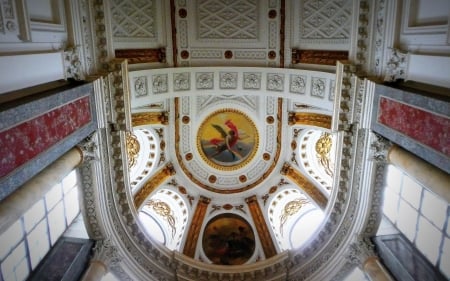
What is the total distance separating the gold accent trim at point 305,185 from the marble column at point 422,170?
491cm

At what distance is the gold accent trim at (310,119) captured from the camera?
12.0 metres

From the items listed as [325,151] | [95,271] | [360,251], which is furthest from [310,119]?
[95,271]

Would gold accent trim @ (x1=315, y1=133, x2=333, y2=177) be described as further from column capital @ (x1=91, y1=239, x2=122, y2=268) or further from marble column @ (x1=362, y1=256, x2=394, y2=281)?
column capital @ (x1=91, y1=239, x2=122, y2=268)

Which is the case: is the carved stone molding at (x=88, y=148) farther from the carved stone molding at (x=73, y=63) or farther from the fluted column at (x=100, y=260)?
the fluted column at (x=100, y=260)

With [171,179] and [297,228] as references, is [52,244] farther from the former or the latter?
[297,228]

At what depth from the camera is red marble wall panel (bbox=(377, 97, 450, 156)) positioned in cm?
636

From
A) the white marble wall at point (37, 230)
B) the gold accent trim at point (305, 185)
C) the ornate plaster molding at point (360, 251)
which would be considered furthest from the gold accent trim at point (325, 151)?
the white marble wall at point (37, 230)

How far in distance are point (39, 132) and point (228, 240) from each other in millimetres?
9056

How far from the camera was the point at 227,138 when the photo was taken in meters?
14.6

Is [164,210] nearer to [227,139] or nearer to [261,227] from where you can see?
[227,139]

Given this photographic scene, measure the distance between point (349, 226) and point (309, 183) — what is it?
350 cm

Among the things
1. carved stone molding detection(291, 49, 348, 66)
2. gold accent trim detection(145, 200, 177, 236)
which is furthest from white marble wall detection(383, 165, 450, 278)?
gold accent trim detection(145, 200, 177, 236)

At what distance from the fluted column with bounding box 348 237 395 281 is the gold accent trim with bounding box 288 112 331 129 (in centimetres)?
353

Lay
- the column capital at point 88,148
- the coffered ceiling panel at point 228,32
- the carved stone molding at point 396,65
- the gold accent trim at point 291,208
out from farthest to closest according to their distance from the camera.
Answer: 1. the gold accent trim at point 291,208
2. the coffered ceiling panel at point 228,32
3. the column capital at point 88,148
4. the carved stone molding at point 396,65
